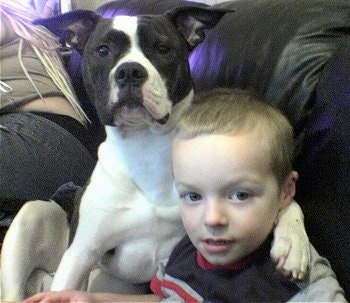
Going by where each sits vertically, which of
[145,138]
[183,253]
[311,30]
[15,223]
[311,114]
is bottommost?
[15,223]

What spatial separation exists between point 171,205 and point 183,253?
0.13m

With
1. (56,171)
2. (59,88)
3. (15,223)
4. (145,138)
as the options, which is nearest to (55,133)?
(56,171)

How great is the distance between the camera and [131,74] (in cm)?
126

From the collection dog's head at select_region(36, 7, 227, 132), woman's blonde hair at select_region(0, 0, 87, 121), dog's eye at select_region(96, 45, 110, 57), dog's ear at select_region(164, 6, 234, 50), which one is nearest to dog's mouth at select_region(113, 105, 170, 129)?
dog's head at select_region(36, 7, 227, 132)

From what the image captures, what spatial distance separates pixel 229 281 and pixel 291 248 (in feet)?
0.42

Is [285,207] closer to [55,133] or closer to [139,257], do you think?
[139,257]

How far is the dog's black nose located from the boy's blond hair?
0.16 metres

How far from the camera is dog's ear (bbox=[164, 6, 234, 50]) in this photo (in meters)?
1.40

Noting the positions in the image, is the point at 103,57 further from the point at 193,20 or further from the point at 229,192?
the point at 229,192

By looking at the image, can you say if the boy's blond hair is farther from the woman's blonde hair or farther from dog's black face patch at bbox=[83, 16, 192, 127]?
the woman's blonde hair

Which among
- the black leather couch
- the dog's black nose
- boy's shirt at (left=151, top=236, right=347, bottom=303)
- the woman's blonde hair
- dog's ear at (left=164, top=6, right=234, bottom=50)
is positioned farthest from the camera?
the woman's blonde hair

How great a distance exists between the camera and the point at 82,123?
2.16 meters

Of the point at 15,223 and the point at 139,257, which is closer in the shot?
the point at 139,257

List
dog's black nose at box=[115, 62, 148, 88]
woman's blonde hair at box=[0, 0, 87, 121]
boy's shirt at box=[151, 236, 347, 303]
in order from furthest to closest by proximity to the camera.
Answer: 1. woman's blonde hair at box=[0, 0, 87, 121]
2. dog's black nose at box=[115, 62, 148, 88]
3. boy's shirt at box=[151, 236, 347, 303]
